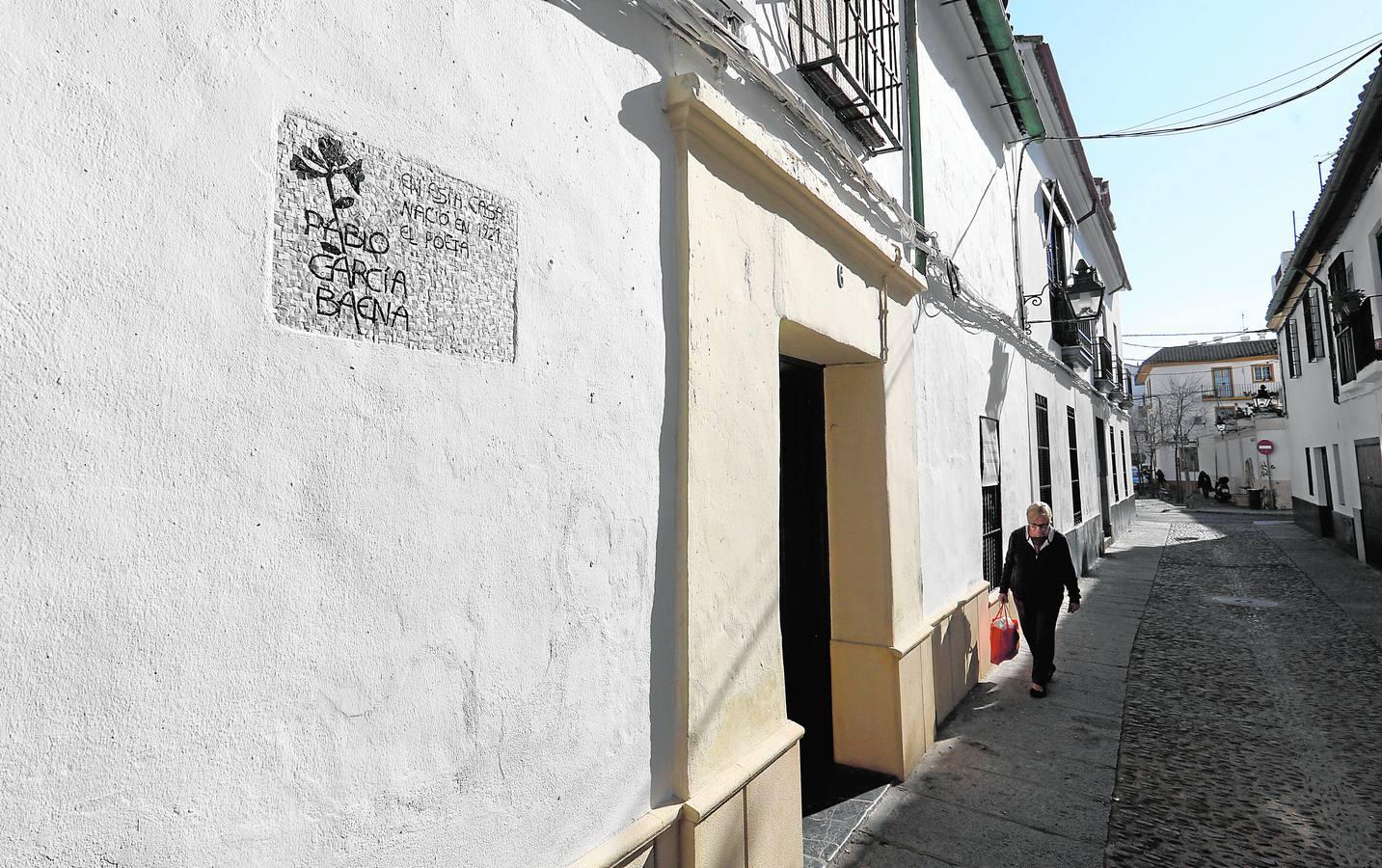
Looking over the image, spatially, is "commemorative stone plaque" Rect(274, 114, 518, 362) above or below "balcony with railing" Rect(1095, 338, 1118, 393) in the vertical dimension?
below

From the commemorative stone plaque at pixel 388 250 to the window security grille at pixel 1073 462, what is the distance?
1054cm

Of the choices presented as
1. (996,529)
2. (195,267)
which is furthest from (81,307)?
(996,529)

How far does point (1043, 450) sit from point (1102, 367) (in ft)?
19.8

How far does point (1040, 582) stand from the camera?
18.6 feet

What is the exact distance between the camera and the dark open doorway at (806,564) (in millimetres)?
4328

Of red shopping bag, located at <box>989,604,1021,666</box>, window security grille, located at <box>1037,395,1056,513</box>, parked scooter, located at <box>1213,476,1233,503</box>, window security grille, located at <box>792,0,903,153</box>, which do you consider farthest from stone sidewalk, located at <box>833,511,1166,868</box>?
parked scooter, located at <box>1213,476,1233,503</box>

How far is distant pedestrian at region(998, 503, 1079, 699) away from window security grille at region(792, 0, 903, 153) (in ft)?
10.4

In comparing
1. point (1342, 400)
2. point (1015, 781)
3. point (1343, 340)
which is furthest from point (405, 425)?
point (1342, 400)

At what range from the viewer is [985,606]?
5957 mm

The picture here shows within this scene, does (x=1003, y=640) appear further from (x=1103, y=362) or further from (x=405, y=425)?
(x=1103, y=362)

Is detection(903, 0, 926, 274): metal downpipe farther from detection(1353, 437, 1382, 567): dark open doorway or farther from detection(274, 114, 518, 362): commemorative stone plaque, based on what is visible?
detection(1353, 437, 1382, 567): dark open doorway

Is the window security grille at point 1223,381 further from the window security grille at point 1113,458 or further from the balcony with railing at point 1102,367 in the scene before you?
the balcony with railing at point 1102,367

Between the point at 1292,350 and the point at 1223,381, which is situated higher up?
the point at 1223,381

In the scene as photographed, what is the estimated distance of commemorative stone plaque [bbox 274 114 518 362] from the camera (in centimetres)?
143
